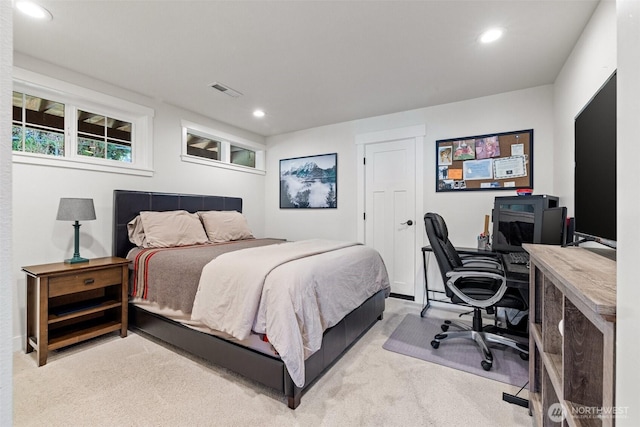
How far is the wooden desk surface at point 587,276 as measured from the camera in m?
0.62

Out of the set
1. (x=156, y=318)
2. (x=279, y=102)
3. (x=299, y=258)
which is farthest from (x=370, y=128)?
(x=156, y=318)

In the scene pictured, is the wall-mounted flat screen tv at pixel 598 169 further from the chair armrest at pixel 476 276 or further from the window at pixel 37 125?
the window at pixel 37 125

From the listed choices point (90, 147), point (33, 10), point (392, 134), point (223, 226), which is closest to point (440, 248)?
point (392, 134)

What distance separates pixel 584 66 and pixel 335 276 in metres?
2.35

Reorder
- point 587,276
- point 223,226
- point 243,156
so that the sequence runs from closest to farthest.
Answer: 1. point 587,276
2. point 223,226
3. point 243,156

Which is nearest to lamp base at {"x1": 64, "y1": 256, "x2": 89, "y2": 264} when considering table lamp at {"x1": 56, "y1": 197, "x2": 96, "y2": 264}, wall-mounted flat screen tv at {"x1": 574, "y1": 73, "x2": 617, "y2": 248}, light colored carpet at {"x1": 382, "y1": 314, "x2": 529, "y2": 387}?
table lamp at {"x1": 56, "y1": 197, "x2": 96, "y2": 264}

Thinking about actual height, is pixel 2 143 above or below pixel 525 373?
above

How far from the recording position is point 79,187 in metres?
2.72

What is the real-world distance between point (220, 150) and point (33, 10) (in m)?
2.49

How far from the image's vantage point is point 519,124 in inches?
120

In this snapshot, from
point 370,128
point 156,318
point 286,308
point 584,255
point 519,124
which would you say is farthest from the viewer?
point 370,128

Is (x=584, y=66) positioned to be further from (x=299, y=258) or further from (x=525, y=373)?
(x=299, y=258)

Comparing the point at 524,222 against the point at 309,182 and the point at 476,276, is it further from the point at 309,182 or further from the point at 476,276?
the point at 309,182

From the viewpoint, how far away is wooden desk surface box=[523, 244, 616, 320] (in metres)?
0.62
